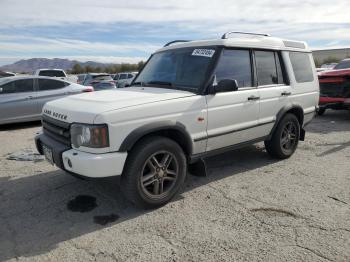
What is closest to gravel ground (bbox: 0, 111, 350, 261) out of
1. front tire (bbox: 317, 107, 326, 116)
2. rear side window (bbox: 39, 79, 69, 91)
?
rear side window (bbox: 39, 79, 69, 91)

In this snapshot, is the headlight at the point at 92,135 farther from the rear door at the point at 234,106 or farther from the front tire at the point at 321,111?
the front tire at the point at 321,111

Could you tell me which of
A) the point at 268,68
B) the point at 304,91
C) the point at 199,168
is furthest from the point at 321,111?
the point at 199,168

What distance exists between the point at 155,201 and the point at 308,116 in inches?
142

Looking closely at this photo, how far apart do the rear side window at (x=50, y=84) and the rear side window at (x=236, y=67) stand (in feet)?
22.1

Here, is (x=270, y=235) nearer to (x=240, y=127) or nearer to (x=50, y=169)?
(x=240, y=127)

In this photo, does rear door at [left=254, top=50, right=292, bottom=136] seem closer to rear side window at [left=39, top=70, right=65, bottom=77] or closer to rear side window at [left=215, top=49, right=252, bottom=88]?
rear side window at [left=215, top=49, right=252, bottom=88]

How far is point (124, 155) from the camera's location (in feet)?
11.4

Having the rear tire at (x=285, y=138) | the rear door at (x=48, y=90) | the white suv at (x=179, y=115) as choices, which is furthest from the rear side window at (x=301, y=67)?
the rear door at (x=48, y=90)

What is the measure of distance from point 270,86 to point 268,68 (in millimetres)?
281

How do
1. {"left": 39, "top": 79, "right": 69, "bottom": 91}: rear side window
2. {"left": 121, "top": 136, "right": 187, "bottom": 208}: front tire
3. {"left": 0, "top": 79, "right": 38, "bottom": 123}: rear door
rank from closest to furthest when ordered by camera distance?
{"left": 121, "top": 136, "right": 187, "bottom": 208}: front tire, {"left": 0, "top": 79, "right": 38, "bottom": 123}: rear door, {"left": 39, "top": 79, "right": 69, "bottom": 91}: rear side window

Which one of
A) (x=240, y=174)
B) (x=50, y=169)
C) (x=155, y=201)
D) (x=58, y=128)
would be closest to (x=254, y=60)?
(x=240, y=174)

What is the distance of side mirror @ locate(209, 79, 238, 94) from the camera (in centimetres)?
404

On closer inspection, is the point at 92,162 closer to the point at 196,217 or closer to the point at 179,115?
the point at 179,115

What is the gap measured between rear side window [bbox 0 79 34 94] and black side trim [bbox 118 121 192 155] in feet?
22.6
